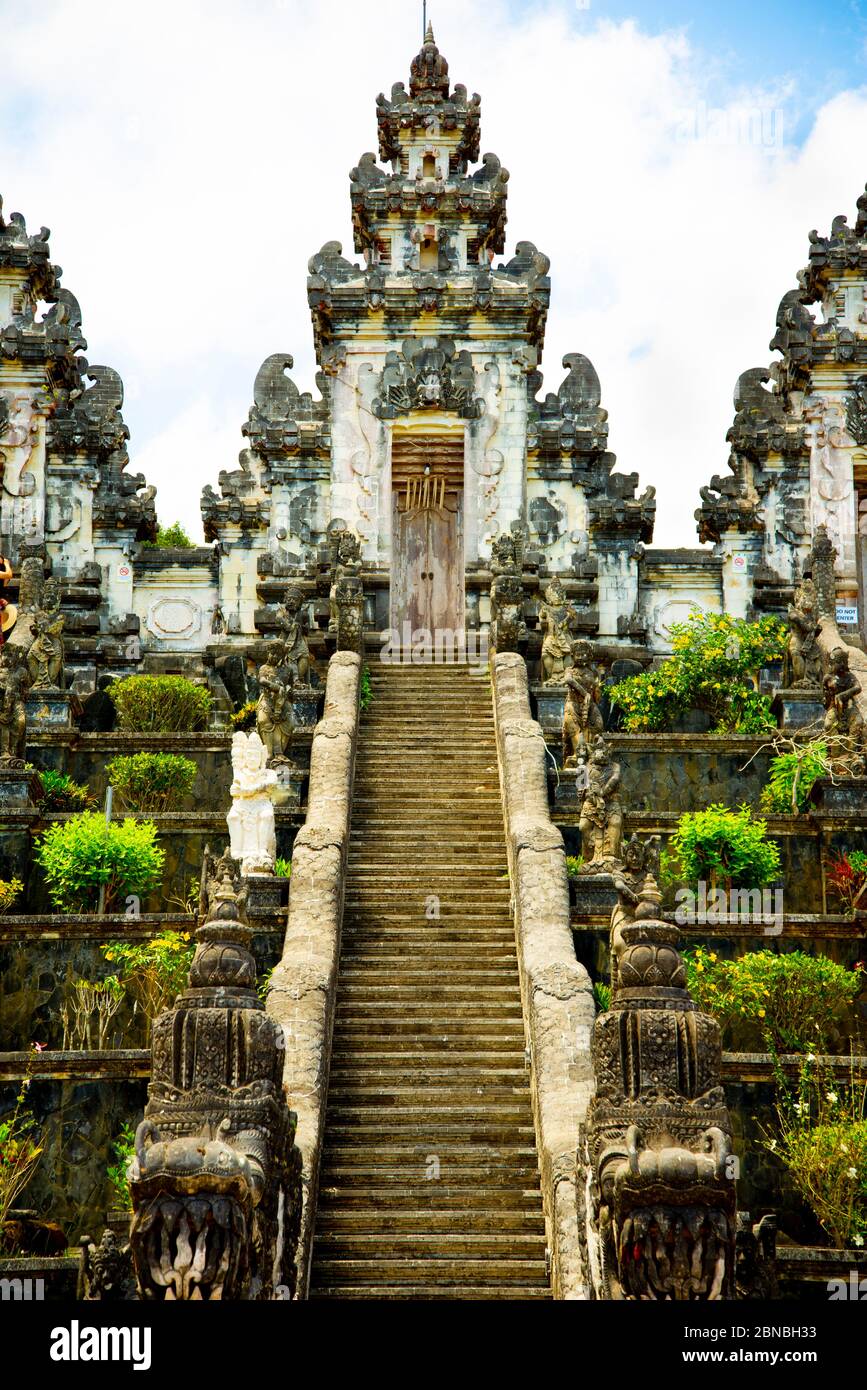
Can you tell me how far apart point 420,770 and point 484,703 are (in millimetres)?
2244

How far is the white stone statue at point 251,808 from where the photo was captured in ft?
64.5

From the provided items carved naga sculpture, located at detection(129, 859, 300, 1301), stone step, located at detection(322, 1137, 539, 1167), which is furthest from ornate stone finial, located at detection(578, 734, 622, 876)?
carved naga sculpture, located at detection(129, 859, 300, 1301)

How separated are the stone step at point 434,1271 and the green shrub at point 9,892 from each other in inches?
252

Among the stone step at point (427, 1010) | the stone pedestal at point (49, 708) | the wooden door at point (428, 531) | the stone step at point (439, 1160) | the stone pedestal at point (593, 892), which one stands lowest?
the stone step at point (439, 1160)

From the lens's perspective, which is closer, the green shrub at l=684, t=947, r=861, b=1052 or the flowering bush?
the green shrub at l=684, t=947, r=861, b=1052

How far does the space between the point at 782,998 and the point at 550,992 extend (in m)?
2.38

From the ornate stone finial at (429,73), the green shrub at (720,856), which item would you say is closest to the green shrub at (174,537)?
the ornate stone finial at (429,73)

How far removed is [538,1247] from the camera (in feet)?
49.4

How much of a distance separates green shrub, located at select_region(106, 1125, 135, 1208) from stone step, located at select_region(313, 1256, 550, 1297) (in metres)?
1.98

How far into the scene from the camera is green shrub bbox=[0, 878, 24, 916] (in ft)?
65.8

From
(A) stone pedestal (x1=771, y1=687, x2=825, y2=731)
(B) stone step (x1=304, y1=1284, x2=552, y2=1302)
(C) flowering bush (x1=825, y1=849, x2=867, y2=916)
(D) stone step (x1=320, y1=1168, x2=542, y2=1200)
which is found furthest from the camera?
(A) stone pedestal (x1=771, y1=687, x2=825, y2=731)

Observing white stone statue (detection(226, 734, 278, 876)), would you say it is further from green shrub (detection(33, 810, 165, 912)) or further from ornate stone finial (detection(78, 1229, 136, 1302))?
ornate stone finial (detection(78, 1229, 136, 1302))

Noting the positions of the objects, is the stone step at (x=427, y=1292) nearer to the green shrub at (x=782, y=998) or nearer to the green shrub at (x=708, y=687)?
the green shrub at (x=782, y=998)

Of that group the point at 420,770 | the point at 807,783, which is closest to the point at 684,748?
the point at 807,783
